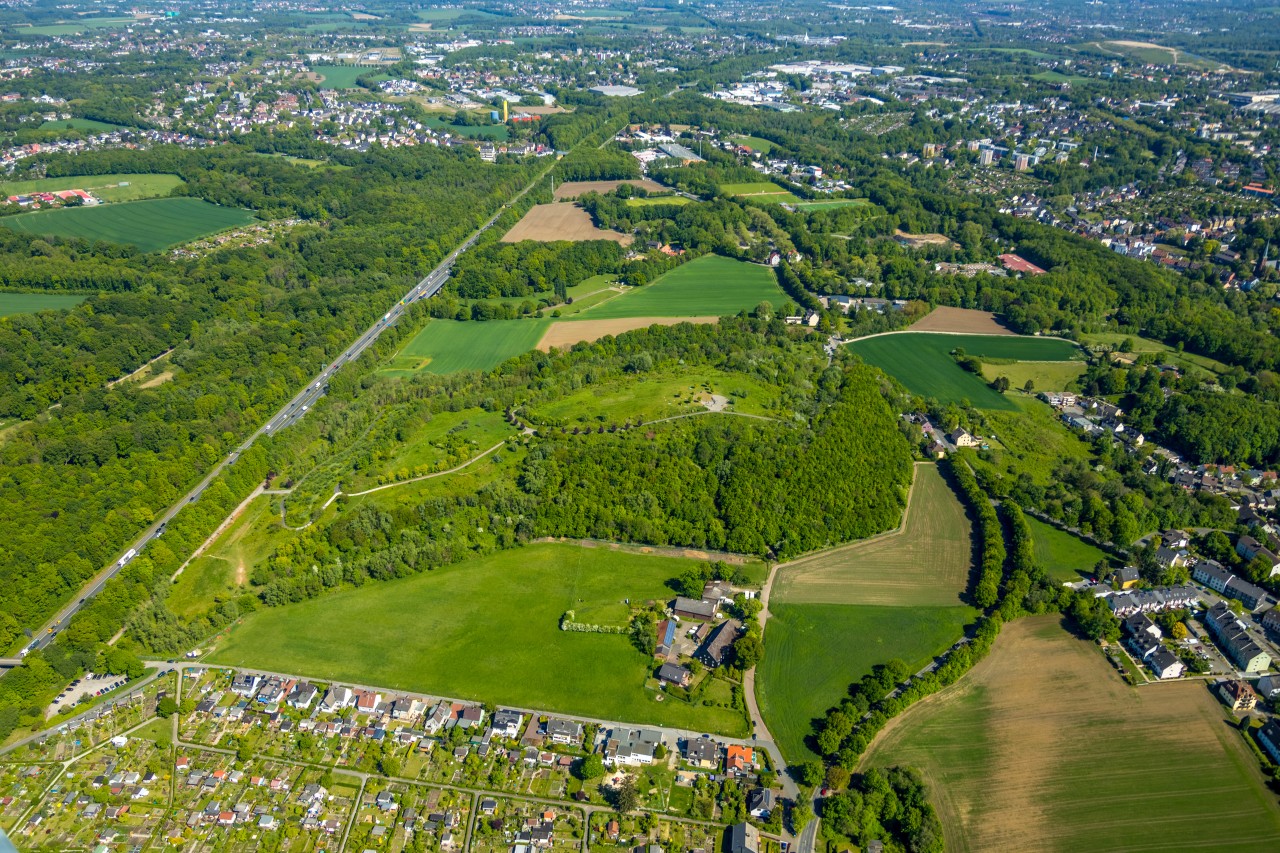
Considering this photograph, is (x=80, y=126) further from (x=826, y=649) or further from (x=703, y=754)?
(x=703, y=754)

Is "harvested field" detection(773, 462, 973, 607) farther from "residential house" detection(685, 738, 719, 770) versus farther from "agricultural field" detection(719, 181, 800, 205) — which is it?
"agricultural field" detection(719, 181, 800, 205)

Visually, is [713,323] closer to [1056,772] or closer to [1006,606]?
[1006,606]

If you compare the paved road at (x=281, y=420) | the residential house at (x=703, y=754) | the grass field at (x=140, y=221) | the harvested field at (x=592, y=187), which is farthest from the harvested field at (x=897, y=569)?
the grass field at (x=140, y=221)

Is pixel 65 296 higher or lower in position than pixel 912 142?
lower

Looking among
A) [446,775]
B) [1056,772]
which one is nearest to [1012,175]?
[1056,772]

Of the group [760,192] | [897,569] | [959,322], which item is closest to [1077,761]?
[897,569]

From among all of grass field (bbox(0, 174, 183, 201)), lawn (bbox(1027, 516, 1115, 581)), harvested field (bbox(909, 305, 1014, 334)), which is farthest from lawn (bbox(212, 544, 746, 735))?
grass field (bbox(0, 174, 183, 201))
